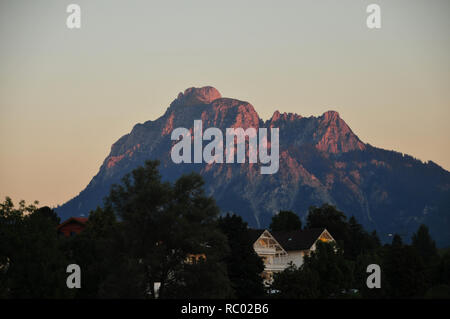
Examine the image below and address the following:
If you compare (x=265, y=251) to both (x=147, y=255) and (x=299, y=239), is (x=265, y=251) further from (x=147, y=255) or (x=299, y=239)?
(x=147, y=255)

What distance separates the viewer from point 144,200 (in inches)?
2694

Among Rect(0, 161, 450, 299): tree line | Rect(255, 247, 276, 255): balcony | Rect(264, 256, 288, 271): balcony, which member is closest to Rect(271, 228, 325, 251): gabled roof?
Rect(264, 256, 288, 271): balcony

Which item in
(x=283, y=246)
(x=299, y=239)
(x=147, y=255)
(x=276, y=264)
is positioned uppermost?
(x=299, y=239)

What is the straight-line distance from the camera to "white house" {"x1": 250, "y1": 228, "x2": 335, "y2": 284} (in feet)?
431

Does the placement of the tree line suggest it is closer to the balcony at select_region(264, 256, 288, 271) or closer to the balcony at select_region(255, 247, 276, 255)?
the balcony at select_region(255, 247, 276, 255)

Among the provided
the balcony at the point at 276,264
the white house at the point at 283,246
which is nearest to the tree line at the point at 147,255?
the white house at the point at 283,246

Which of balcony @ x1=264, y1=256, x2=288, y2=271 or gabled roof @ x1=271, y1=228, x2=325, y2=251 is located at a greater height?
gabled roof @ x1=271, y1=228, x2=325, y2=251

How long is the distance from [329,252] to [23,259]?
1620 inches

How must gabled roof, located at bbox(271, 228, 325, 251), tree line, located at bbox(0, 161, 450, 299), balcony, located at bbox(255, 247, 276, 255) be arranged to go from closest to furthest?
tree line, located at bbox(0, 161, 450, 299)
balcony, located at bbox(255, 247, 276, 255)
gabled roof, located at bbox(271, 228, 325, 251)

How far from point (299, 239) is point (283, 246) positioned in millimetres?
3498

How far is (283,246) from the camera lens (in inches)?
5625

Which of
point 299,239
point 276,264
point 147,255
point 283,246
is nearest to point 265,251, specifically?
point 276,264

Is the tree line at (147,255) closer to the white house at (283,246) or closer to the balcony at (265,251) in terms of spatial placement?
the balcony at (265,251)
